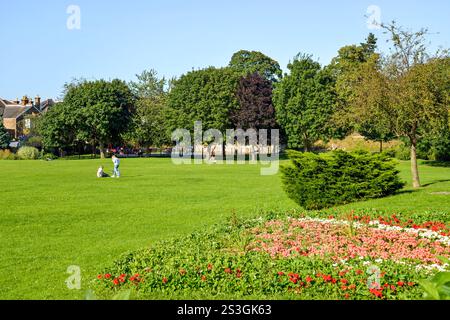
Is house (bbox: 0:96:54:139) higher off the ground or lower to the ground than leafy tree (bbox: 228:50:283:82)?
lower

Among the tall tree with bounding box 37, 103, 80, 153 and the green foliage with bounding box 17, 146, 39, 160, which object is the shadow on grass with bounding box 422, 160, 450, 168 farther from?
the green foliage with bounding box 17, 146, 39, 160

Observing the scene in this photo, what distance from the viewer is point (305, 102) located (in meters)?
67.4

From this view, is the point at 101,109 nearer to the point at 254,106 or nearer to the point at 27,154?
the point at 27,154

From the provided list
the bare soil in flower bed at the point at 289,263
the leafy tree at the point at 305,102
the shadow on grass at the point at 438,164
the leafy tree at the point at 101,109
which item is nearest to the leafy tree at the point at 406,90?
the bare soil in flower bed at the point at 289,263

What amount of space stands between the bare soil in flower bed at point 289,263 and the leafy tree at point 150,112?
2652 inches

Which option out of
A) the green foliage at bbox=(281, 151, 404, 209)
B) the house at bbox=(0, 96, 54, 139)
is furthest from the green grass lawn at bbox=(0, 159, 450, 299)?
the house at bbox=(0, 96, 54, 139)

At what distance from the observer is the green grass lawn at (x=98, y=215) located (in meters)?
10.9

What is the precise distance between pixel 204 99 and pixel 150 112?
17474 mm

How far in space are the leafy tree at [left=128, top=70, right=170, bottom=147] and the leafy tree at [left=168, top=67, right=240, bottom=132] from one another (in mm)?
8648

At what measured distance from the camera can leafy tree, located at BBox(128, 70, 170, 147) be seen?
268 ft

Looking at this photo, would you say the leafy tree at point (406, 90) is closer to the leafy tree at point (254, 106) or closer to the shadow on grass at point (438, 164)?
the shadow on grass at point (438, 164)

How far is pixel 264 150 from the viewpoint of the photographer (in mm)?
79812
